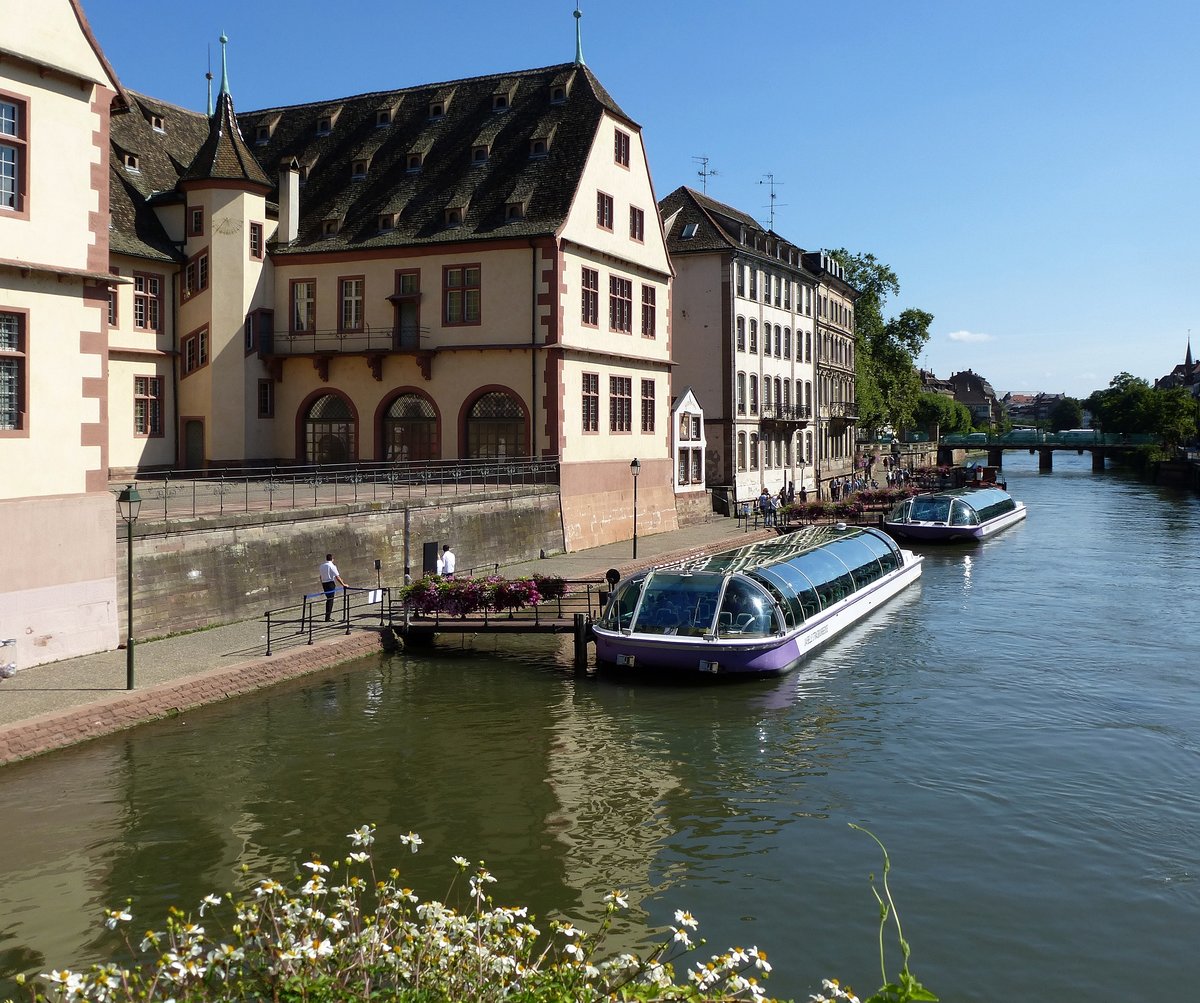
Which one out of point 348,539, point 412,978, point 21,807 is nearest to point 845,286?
point 348,539

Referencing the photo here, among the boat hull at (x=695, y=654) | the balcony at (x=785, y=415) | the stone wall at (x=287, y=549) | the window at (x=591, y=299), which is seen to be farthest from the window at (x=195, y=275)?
the balcony at (x=785, y=415)

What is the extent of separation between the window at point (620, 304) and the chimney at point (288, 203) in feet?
39.6

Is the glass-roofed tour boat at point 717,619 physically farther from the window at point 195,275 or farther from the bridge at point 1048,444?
the bridge at point 1048,444

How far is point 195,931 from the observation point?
632 cm

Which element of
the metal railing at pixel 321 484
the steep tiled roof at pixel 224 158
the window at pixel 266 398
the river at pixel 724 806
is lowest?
the river at pixel 724 806

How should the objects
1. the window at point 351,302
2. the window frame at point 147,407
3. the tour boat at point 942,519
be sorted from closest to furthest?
the window frame at point 147,407, the window at point 351,302, the tour boat at point 942,519

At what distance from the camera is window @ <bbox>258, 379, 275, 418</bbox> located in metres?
42.9

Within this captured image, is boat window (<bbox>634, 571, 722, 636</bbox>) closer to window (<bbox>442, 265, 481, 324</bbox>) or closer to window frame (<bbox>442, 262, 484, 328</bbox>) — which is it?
window frame (<bbox>442, 262, 484, 328</bbox>)

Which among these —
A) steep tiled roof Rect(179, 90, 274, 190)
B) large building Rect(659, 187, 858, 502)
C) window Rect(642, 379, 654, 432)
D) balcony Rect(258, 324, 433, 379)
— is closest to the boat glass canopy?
balcony Rect(258, 324, 433, 379)

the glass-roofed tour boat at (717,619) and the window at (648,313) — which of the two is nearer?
the glass-roofed tour boat at (717,619)

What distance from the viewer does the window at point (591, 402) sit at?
41312 mm

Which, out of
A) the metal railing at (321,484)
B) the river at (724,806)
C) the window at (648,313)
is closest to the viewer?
the river at (724,806)

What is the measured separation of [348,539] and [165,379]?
1608 cm

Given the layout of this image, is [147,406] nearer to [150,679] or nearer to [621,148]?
[621,148]
